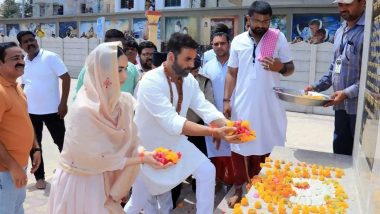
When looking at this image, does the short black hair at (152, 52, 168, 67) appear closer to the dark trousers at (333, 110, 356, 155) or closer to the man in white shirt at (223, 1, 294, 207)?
the man in white shirt at (223, 1, 294, 207)

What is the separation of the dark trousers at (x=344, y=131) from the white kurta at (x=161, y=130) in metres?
1.46

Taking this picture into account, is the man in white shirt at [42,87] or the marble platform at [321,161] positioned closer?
the marble platform at [321,161]

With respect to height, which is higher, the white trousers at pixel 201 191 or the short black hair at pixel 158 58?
the short black hair at pixel 158 58

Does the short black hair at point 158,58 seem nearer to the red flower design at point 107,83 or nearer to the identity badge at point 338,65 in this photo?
the identity badge at point 338,65

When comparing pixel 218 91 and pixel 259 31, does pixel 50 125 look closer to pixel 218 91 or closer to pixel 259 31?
pixel 218 91

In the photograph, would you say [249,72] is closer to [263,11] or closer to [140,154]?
[263,11]

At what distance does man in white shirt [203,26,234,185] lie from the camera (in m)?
4.96

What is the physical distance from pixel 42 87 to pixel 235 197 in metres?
2.79

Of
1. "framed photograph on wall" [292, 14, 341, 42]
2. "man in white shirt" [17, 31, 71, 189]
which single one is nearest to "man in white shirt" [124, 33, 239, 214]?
"man in white shirt" [17, 31, 71, 189]

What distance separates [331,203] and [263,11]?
2.14 m

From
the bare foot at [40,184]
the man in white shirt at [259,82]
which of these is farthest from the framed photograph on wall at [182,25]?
the man in white shirt at [259,82]

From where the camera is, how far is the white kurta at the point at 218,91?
16.3 ft

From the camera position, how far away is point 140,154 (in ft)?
9.29

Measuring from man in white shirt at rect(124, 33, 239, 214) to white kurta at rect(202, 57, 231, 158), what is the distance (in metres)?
1.22
